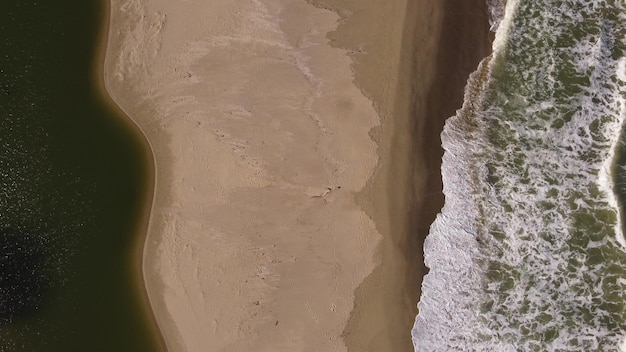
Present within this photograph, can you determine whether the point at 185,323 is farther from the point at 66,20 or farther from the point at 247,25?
the point at 66,20

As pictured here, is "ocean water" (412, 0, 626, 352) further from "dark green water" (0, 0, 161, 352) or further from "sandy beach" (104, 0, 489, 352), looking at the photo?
"dark green water" (0, 0, 161, 352)

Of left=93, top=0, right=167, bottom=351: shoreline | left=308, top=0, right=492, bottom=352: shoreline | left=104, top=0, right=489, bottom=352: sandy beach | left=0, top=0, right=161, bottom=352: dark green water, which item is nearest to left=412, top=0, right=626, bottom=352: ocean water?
left=308, top=0, right=492, bottom=352: shoreline

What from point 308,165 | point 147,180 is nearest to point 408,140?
point 308,165

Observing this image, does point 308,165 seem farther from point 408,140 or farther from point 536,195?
point 536,195

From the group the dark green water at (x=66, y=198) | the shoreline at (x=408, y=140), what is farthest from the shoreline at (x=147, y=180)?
the shoreline at (x=408, y=140)

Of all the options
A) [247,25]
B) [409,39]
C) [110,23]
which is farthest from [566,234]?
[110,23]
